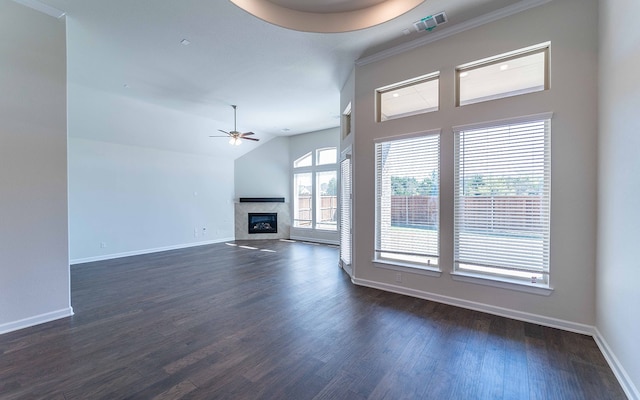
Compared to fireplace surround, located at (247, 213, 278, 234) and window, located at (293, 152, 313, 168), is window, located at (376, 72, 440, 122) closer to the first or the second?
window, located at (293, 152, 313, 168)

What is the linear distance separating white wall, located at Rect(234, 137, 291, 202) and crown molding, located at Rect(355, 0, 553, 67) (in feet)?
18.3

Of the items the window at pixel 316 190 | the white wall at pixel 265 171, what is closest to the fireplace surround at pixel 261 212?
the white wall at pixel 265 171

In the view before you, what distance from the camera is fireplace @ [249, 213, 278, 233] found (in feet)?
30.3

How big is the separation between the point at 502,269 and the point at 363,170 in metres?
2.23

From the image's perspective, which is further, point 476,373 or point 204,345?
point 204,345

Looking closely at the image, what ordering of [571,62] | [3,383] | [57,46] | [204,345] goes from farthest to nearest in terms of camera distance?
[57,46] → [571,62] → [204,345] → [3,383]

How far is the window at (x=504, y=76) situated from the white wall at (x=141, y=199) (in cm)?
681

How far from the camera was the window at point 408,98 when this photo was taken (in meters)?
3.69

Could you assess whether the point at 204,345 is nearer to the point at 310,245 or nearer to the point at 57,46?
the point at 57,46

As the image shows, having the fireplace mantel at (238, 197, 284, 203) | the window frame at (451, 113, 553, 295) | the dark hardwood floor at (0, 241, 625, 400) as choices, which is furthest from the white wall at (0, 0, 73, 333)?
the fireplace mantel at (238, 197, 284, 203)

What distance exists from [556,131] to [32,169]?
5623 millimetres

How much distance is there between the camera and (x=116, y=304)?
11.6 feet

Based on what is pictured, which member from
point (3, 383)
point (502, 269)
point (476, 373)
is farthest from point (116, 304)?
point (502, 269)

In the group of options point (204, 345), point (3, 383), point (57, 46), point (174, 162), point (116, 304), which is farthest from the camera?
point (174, 162)
